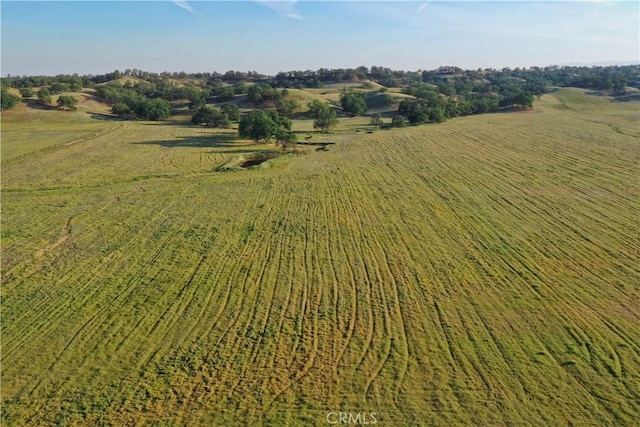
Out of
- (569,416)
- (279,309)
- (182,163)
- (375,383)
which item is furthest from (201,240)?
(182,163)

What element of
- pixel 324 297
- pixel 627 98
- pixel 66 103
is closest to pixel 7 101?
pixel 66 103

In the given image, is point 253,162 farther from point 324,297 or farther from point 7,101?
point 7,101

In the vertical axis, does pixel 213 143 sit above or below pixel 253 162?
above

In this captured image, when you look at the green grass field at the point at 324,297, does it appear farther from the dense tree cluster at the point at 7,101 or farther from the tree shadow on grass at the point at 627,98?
the tree shadow on grass at the point at 627,98

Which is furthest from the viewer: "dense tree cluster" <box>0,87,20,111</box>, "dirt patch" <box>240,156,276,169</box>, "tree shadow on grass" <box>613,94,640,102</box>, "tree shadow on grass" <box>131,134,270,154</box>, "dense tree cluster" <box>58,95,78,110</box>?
"tree shadow on grass" <box>613,94,640,102</box>

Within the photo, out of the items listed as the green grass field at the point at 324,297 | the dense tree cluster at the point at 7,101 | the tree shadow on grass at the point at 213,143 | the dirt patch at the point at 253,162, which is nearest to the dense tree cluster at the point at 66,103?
the dense tree cluster at the point at 7,101

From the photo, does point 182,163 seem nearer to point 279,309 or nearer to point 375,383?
point 279,309

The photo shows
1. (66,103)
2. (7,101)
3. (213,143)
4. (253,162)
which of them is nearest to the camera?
(253,162)

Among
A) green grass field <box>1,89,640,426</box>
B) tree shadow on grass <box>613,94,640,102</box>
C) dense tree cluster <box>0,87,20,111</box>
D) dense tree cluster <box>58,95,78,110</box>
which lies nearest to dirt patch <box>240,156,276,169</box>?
green grass field <box>1,89,640,426</box>

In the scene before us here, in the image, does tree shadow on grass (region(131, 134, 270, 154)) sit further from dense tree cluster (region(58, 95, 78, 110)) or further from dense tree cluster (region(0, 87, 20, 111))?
dense tree cluster (region(58, 95, 78, 110))
